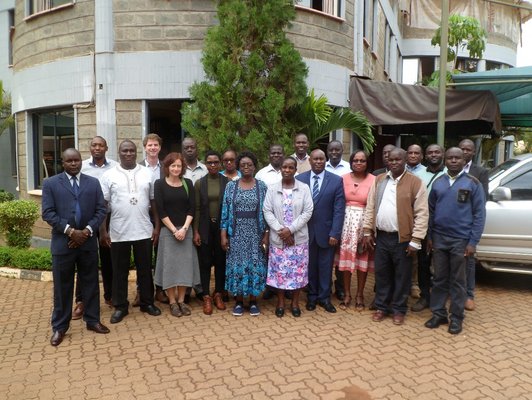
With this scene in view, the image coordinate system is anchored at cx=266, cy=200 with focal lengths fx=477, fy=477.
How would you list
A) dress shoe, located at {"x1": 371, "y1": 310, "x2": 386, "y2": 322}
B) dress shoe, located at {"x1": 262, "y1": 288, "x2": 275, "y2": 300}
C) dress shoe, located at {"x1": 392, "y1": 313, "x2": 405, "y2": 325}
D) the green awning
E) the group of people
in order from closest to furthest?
1. the group of people
2. dress shoe, located at {"x1": 392, "y1": 313, "x2": 405, "y2": 325}
3. dress shoe, located at {"x1": 371, "y1": 310, "x2": 386, "y2": 322}
4. dress shoe, located at {"x1": 262, "y1": 288, "x2": 275, "y2": 300}
5. the green awning

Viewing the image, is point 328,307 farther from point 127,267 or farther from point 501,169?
point 501,169

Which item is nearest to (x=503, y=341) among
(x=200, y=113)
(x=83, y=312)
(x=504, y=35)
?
(x=83, y=312)

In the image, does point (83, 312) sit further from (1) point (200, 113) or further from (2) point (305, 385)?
(1) point (200, 113)

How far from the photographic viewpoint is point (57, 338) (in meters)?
4.55

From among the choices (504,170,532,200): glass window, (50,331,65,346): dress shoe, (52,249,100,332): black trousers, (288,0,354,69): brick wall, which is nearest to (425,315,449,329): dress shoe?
(504,170,532,200): glass window

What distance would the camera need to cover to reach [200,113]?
712 centimetres

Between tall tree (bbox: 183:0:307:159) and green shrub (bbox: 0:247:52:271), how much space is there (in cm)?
287

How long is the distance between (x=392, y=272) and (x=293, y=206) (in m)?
1.31

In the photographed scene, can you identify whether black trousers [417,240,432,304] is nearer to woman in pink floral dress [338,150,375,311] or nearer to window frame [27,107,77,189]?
woman in pink floral dress [338,150,375,311]

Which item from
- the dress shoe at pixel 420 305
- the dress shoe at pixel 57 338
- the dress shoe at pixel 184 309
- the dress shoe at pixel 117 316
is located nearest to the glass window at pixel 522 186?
the dress shoe at pixel 420 305

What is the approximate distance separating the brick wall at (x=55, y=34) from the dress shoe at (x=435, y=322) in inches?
283

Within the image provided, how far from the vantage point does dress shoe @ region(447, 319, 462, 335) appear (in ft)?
16.0

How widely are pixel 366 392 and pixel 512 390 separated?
A: 116cm

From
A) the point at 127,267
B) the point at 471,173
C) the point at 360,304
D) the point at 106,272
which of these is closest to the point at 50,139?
the point at 106,272
